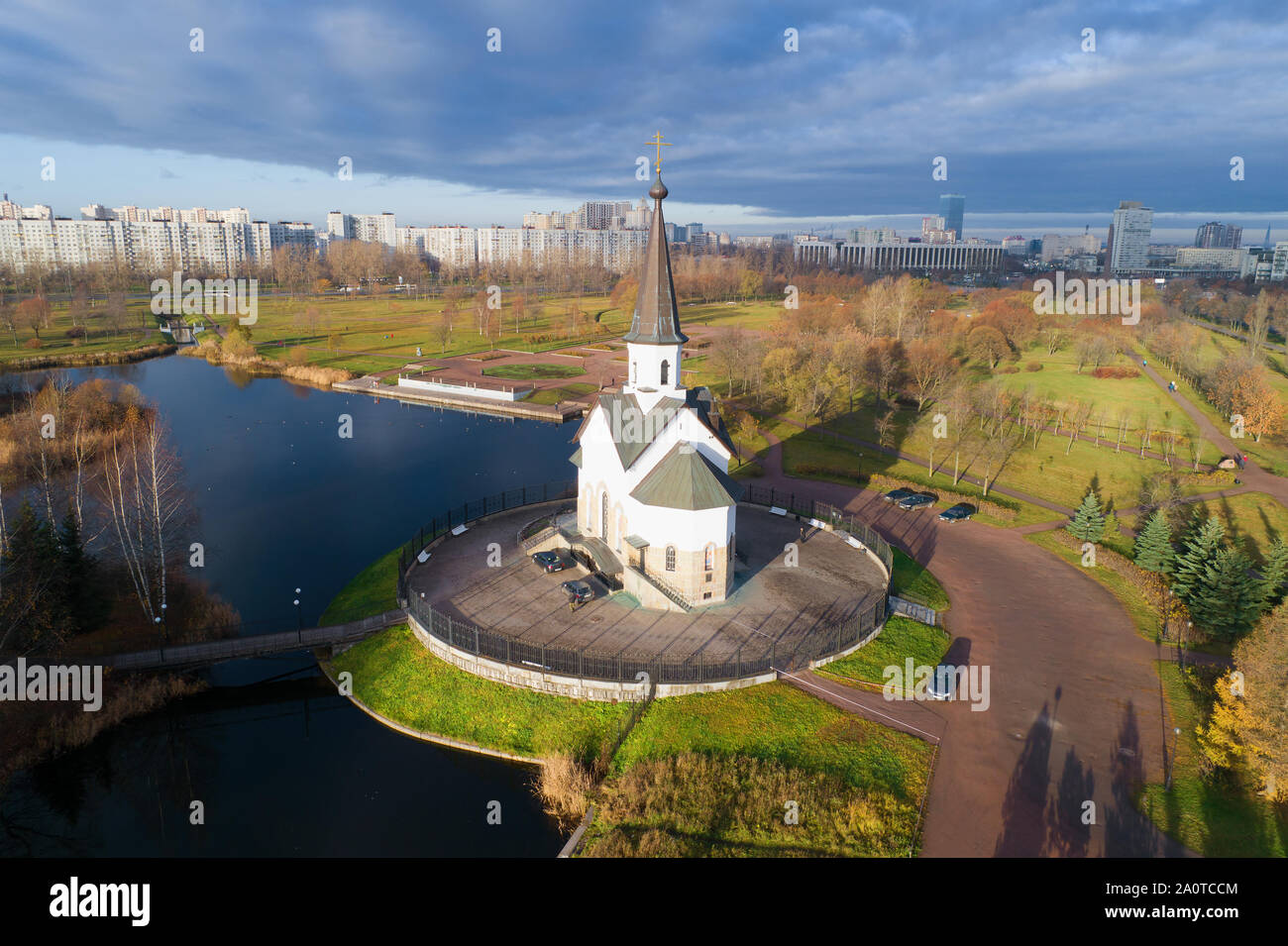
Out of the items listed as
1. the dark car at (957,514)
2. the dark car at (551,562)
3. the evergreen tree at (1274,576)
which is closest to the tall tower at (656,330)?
the dark car at (551,562)

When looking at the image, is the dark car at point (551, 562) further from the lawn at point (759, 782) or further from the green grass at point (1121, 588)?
the green grass at point (1121, 588)

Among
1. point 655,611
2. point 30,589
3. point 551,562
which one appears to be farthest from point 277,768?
point 655,611

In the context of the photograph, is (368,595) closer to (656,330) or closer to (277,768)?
(277,768)

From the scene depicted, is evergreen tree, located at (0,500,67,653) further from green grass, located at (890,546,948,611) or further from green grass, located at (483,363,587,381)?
green grass, located at (483,363,587,381)

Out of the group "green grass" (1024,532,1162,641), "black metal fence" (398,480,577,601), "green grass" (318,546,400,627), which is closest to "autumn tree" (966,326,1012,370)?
"green grass" (1024,532,1162,641)

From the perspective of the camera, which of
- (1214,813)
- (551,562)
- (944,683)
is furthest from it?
(551,562)

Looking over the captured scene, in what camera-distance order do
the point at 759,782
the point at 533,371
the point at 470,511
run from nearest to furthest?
1. the point at 759,782
2. the point at 470,511
3. the point at 533,371
